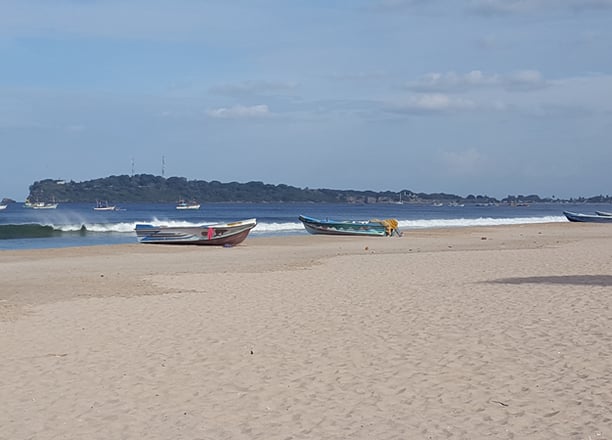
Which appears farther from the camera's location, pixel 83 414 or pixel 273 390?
pixel 273 390

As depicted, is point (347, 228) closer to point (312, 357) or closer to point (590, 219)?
point (590, 219)

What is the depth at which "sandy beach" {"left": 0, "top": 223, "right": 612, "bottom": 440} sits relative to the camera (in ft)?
22.8

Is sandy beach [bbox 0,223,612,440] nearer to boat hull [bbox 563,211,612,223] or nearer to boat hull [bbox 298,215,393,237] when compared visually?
boat hull [bbox 298,215,393,237]

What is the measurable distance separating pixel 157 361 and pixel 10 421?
2428mm

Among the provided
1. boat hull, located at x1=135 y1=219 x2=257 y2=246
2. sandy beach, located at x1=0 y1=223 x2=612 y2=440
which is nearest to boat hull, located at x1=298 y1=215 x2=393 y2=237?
boat hull, located at x1=135 y1=219 x2=257 y2=246

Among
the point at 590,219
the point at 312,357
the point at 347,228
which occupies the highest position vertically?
the point at 347,228

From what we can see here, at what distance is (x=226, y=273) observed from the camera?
65.3 ft

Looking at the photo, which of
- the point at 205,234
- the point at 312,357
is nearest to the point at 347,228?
the point at 205,234

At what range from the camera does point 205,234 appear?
3344 centimetres

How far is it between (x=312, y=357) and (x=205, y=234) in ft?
80.0

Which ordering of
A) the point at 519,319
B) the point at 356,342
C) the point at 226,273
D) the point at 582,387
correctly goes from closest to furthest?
1. the point at 582,387
2. the point at 356,342
3. the point at 519,319
4. the point at 226,273

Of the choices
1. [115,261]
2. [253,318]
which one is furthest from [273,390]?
[115,261]

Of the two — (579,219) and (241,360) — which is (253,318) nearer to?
(241,360)

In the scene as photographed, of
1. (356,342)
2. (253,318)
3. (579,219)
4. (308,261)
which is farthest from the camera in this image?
(579,219)
